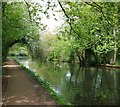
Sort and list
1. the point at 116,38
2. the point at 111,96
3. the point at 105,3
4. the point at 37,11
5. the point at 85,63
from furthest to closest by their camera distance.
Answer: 1. the point at 85,63
2. the point at 116,38
3. the point at 111,96
4. the point at 37,11
5. the point at 105,3

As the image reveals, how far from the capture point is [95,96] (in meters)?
14.1

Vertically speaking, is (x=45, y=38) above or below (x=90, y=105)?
above

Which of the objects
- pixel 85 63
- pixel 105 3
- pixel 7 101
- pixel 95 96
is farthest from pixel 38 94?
pixel 85 63

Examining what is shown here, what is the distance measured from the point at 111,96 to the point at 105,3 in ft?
20.0

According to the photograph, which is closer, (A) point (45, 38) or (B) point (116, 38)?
(B) point (116, 38)

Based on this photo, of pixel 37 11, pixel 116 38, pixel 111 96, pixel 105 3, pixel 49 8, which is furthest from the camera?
pixel 116 38

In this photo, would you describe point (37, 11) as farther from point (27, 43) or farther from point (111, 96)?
point (27, 43)

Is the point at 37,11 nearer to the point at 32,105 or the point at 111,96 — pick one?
the point at 32,105

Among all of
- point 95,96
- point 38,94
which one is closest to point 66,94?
point 95,96

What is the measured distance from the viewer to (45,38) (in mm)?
55344

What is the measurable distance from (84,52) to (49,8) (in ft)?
117

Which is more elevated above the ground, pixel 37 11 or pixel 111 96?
pixel 37 11

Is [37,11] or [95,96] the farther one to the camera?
[95,96]

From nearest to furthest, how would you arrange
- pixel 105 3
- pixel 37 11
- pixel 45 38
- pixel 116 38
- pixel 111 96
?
pixel 105 3, pixel 37 11, pixel 111 96, pixel 116 38, pixel 45 38
